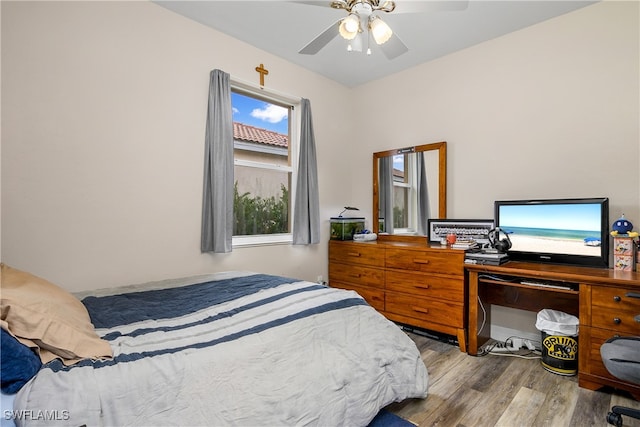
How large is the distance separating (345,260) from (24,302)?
2800 millimetres

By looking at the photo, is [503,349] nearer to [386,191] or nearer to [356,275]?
[356,275]

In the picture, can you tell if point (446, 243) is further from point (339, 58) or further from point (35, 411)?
point (35, 411)

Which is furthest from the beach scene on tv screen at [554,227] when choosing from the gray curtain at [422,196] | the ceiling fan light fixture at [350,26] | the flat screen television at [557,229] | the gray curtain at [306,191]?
the ceiling fan light fixture at [350,26]

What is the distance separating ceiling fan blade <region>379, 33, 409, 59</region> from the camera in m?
2.00

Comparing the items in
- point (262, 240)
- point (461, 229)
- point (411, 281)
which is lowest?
point (411, 281)

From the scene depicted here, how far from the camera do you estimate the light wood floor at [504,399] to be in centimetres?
173

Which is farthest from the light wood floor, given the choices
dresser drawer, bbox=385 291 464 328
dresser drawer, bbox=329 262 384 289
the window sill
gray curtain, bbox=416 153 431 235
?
the window sill

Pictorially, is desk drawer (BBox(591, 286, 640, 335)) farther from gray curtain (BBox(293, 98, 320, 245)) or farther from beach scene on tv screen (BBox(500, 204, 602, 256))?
gray curtain (BBox(293, 98, 320, 245))

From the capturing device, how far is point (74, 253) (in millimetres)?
2109

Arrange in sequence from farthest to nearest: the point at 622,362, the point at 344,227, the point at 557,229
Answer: the point at 344,227 → the point at 557,229 → the point at 622,362

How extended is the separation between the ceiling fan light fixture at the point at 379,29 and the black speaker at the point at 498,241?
1789 mm

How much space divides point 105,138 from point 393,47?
81.8 inches

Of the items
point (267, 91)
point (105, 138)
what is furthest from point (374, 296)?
point (105, 138)

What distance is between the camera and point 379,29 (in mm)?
1856
